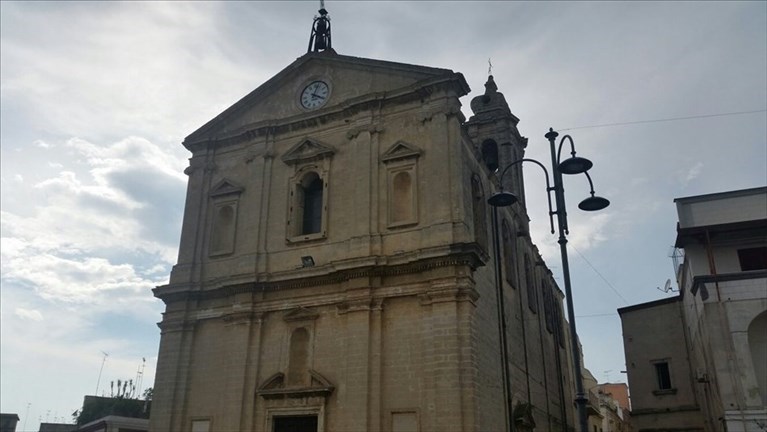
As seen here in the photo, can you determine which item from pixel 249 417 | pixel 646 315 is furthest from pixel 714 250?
pixel 249 417

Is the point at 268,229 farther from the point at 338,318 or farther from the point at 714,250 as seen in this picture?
the point at 714,250

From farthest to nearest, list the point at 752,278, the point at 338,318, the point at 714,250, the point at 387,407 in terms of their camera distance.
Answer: the point at 714,250
the point at 752,278
the point at 338,318
the point at 387,407

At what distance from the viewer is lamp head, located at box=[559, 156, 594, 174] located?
10734 mm

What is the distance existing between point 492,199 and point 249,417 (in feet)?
36.6

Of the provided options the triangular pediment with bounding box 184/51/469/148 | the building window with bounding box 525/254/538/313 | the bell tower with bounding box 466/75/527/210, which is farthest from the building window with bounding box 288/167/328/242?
the building window with bounding box 525/254/538/313

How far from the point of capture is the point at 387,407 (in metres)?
17.3

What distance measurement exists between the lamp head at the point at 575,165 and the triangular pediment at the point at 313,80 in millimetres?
9550

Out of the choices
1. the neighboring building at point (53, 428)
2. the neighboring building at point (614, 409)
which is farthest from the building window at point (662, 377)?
the neighboring building at point (53, 428)

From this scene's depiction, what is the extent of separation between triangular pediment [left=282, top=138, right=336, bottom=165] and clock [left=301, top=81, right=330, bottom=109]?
60.5 inches

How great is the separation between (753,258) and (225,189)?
725 inches

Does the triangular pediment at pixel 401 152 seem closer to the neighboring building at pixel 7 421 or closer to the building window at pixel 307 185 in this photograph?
the building window at pixel 307 185

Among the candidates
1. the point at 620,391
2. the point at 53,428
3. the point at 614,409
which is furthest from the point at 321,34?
the point at 620,391

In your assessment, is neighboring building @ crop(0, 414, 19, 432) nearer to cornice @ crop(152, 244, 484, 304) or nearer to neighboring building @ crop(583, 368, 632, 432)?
cornice @ crop(152, 244, 484, 304)

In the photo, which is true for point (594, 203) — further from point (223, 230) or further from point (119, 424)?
point (119, 424)
